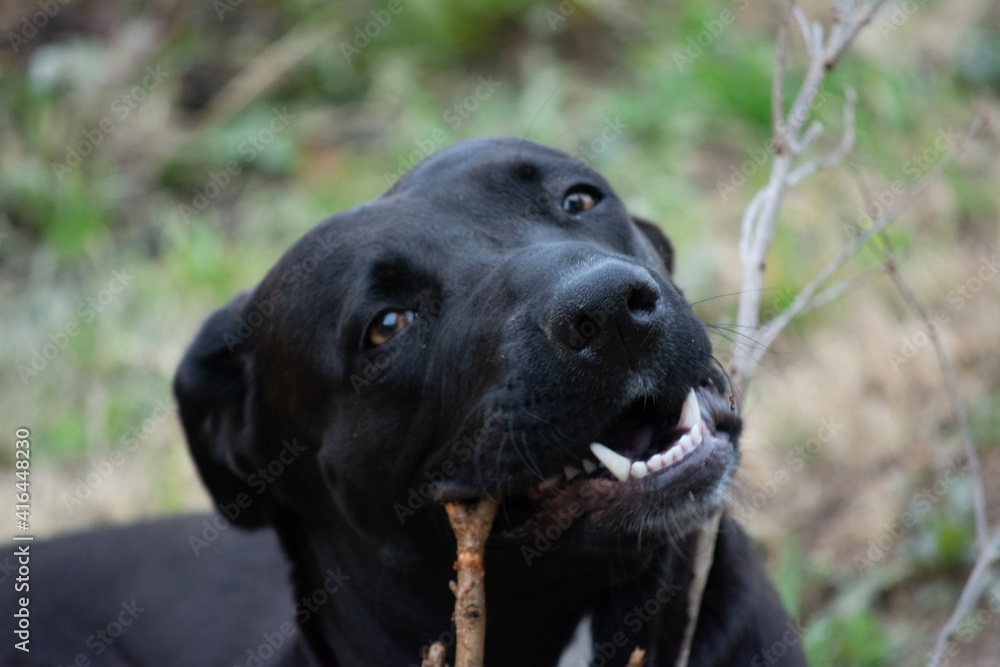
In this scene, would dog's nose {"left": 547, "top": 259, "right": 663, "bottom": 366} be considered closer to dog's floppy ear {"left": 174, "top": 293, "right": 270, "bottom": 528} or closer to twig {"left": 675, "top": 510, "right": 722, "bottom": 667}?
twig {"left": 675, "top": 510, "right": 722, "bottom": 667}

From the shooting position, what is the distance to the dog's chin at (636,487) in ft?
7.78

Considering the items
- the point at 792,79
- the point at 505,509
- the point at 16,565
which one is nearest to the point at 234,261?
the point at 16,565

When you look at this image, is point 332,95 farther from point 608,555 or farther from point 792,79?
point 608,555

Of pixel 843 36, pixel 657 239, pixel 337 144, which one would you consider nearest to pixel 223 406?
pixel 657 239

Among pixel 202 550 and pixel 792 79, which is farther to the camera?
pixel 792 79

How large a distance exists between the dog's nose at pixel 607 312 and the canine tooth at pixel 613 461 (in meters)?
0.20

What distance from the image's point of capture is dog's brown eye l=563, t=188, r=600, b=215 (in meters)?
2.94

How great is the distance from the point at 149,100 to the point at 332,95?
1357mm

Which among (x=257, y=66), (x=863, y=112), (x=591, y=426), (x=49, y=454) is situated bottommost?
(x=49, y=454)

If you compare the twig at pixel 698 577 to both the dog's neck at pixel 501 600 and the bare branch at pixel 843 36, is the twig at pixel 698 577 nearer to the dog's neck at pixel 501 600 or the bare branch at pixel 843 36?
the dog's neck at pixel 501 600

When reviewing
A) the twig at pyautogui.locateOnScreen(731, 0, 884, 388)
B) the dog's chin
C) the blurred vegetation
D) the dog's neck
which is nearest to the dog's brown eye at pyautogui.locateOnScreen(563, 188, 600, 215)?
the twig at pyautogui.locateOnScreen(731, 0, 884, 388)

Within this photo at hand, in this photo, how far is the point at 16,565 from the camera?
170 inches

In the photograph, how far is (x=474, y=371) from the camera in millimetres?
2539

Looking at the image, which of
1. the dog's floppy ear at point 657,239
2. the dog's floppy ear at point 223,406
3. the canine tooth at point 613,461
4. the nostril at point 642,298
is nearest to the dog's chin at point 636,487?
the canine tooth at point 613,461
